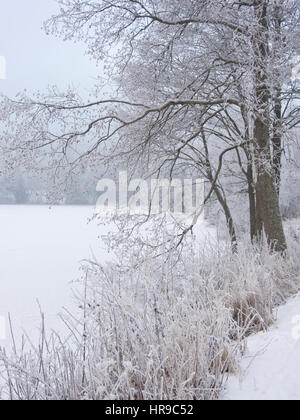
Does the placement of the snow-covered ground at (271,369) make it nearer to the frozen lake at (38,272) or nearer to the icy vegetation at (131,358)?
the icy vegetation at (131,358)

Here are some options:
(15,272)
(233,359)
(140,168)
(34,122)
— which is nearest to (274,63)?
(140,168)

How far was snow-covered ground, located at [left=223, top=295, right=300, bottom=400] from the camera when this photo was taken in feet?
6.77

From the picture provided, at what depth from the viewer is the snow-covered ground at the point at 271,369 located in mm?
2062

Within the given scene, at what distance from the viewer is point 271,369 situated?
233 centimetres

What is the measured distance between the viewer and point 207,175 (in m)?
8.31

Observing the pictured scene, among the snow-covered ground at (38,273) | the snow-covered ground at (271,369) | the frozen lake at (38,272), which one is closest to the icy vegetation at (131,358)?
the snow-covered ground at (271,369)

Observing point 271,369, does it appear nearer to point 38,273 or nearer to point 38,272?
point 38,273

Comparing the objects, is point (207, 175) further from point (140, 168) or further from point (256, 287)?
point (256, 287)

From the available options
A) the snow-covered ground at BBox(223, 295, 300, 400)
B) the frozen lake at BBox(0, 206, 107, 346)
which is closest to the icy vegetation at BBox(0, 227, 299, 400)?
the snow-covered ground at BBox(223, 295, 300, 400)

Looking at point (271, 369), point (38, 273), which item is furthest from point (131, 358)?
point (38, 273)

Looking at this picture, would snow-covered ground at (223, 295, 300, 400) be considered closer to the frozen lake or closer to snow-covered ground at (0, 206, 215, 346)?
snow-covered ground at (0, 206, 215, 346)

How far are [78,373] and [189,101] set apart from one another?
3.99 metres

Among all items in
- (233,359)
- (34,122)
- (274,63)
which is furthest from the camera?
(34,122)

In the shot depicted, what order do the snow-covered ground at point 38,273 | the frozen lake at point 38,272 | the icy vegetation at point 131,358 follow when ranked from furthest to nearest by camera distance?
the frozen lake at point 38,272 < the snow-covered ground at point 38,273 < the icy vegetation at point 131,358
